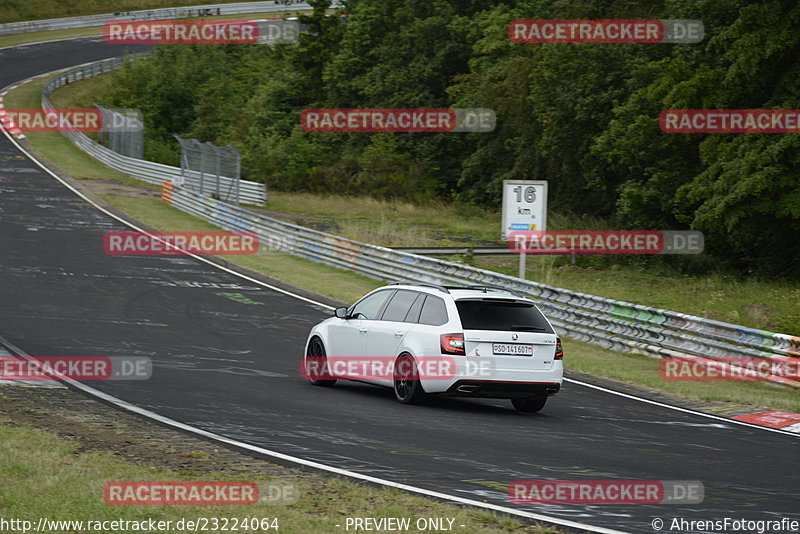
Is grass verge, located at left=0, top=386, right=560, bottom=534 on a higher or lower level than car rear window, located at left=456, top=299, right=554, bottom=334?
lower

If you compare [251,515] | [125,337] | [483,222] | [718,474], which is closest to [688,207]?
[483,222]

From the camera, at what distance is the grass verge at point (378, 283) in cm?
1645

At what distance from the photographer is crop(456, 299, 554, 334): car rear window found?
12703 millimetres

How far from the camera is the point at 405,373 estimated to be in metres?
13.0

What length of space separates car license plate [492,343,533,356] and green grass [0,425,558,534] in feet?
15.1

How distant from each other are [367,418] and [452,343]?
1.56 metres

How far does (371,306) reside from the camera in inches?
562

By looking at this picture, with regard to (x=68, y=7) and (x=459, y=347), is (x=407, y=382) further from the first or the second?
(x=68, y=7)

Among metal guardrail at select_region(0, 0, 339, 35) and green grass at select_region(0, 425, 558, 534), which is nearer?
green grass at select_region(0, 425, 558, 534)
